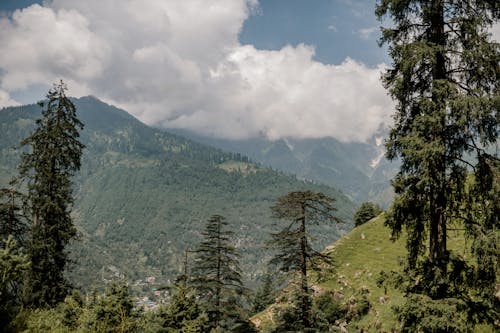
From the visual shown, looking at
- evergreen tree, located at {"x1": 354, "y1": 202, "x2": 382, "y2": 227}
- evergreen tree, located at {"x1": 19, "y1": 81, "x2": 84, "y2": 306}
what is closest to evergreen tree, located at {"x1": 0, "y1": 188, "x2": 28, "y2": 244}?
evergreen tree, located at {"x1": 19, "y1": 81, "x2": 84, "y2": 306}

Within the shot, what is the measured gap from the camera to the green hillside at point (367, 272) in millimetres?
25772

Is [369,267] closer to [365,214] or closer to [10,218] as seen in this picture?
[10,218]

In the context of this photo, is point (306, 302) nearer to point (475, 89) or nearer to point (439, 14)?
point (475, 89)

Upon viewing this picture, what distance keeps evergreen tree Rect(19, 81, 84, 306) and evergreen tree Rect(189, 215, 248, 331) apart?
10233 millimetres

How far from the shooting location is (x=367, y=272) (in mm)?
35312

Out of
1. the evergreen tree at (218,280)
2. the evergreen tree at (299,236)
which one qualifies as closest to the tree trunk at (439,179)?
the evergreen tree at (299,236)

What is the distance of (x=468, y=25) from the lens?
12266mm

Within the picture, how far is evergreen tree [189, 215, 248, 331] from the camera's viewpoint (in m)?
28.4

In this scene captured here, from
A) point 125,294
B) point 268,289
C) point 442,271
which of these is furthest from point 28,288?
point 268,289

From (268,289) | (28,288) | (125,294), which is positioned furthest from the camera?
(268,289)

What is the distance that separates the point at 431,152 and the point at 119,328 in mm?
12091

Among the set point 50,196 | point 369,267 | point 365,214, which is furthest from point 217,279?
point 365,214

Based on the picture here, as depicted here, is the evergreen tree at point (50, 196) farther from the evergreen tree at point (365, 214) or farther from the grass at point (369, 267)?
the evergreen tree at point (365, 214)

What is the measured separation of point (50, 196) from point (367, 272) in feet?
94.1
